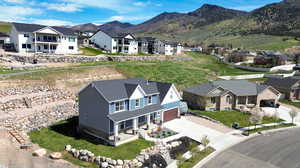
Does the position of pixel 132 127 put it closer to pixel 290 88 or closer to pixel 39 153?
pixel 39 153

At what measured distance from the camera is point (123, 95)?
1101 inches

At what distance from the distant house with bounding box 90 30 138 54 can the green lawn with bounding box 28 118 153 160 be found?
173 feet

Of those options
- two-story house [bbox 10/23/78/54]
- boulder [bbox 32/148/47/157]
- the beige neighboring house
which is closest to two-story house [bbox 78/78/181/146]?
boulder [bbox 32/148/47/157]

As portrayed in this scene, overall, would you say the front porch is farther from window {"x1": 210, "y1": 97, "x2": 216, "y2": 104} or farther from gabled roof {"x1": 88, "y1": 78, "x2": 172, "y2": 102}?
window {"x1": 210, "y1": 97, "x2": 216, "y2": 104}

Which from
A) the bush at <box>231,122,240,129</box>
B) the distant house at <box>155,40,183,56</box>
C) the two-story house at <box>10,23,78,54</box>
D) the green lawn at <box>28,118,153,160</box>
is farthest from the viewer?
the distant house at <box>155,40,183,56</box>

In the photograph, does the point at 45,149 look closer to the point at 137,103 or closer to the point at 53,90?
the point at 137,103

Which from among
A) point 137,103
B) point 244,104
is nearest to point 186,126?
point 137,103

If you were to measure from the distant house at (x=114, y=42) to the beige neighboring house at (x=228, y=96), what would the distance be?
43252 millimetres

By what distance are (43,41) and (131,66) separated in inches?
1029

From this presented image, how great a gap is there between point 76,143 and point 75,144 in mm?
271

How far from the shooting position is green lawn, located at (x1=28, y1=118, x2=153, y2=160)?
78.1ft

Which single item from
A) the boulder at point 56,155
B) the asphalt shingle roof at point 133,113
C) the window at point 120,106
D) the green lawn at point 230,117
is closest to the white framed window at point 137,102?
the asphalt shingle roof at point 133,113

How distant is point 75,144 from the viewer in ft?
84.2

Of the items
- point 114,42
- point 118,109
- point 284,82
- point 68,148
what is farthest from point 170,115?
point 114,42
